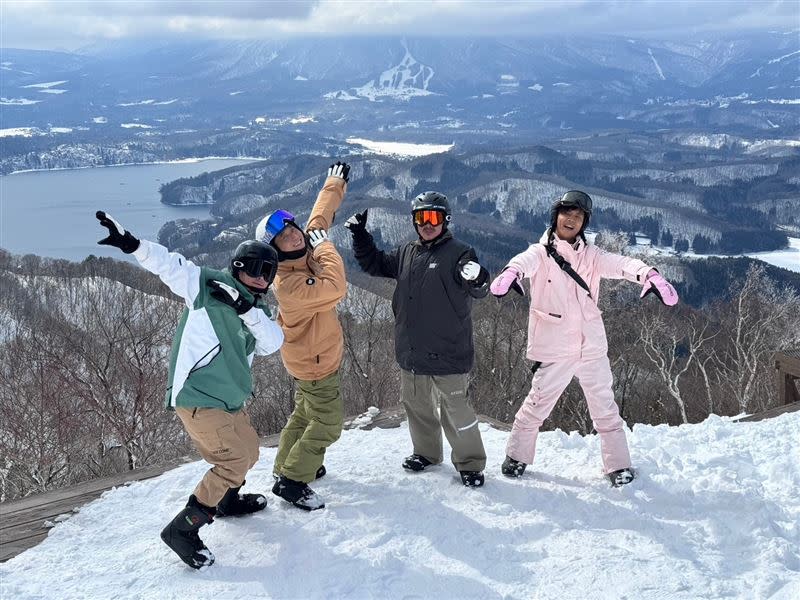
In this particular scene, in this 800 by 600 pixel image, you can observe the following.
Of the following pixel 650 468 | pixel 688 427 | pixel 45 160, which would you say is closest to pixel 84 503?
pixel 650 468

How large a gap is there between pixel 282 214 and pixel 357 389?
2177 cm

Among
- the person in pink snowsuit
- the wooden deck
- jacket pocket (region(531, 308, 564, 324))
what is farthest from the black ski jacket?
the wooden deck

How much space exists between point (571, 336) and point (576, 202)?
93cm

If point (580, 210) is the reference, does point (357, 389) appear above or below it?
below

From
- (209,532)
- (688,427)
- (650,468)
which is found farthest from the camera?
(688,427)

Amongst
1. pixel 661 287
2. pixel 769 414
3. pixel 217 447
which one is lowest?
pixel 769 414

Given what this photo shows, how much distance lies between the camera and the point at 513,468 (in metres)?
4.72

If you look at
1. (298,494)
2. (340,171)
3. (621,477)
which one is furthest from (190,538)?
(340,171)

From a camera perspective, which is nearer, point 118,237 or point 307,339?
point 118,237

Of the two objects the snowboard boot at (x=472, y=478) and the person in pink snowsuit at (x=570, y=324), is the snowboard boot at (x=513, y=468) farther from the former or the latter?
the snowboard boot at (x=472, y=478)

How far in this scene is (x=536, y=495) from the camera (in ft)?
14.3

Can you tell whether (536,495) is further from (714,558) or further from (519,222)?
(519,222)

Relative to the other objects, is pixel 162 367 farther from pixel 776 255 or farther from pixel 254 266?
pixel 776 255

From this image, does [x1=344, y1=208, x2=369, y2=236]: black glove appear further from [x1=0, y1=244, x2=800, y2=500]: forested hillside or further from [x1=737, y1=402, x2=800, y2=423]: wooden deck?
[x1=0, y1=244, x2=800, y2=500]: forested hillside
